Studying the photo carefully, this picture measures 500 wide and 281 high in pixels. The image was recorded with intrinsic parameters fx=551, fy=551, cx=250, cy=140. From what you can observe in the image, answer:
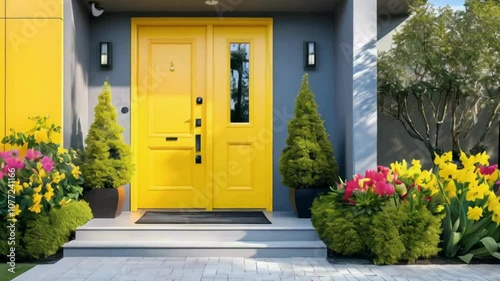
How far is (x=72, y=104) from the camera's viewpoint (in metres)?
6.05

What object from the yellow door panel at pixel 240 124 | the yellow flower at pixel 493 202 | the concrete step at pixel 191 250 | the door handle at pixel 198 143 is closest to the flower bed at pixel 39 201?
the concrete step at pixel 191 250

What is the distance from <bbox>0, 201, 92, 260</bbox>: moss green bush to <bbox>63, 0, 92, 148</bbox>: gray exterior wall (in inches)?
39.6

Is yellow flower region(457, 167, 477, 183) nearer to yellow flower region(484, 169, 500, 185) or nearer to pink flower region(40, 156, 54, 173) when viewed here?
yellow flower region(484, 169, 500, 185)

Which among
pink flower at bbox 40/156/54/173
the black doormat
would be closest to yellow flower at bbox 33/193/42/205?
pink flower at bbox 40/156/54/173

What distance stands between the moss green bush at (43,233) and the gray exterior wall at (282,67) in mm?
1487

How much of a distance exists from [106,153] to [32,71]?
118cm

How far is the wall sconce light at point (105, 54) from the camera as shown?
21.6ft

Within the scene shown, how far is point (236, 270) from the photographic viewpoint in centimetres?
453

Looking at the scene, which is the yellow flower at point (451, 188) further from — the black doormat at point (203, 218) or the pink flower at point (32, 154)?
Result: the pink flower at point (32, 154)

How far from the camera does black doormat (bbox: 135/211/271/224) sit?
574 centimetres

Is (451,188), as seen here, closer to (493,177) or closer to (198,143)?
(493,177)

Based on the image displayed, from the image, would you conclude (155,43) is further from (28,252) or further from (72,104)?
(28,252)

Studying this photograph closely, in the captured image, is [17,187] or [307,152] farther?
[307,152]

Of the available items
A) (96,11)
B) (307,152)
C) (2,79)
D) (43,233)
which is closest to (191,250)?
(43,233)
